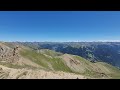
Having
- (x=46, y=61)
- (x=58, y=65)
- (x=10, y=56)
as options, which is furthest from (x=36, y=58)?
(x=10, y=56)

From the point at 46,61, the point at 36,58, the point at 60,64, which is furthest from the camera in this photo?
the point at 60,64

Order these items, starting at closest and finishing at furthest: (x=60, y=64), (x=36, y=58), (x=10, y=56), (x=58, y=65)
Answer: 1. (x=10, y=56)
2. (x=36, y=58)
3. (x=58, y=65)
4. (x=60, y=64)

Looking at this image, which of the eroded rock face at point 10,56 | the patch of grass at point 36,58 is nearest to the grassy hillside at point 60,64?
the patch of grass at point 36,58

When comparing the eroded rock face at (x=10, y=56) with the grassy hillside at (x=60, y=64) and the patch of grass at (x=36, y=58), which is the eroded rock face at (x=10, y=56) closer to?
the patch of grass at (x=36, y=58)

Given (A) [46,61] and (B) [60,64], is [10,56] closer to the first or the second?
(A) [46,61]

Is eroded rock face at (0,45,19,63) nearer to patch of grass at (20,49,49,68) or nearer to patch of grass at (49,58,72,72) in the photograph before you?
patch of grass at (20,49,49,68)

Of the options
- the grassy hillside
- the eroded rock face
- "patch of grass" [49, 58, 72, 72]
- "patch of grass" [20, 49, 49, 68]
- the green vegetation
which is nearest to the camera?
the eroded rock face

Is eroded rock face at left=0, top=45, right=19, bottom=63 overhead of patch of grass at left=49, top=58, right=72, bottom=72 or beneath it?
overhead

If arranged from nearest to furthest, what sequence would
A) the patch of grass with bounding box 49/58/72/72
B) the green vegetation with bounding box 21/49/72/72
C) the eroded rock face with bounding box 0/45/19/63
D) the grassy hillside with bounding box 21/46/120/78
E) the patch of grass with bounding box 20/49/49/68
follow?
the eroded rock face with bounding box 0/45/19/63 < the patch of grass with bounding box 20/49/49/68 < the green vegetation with bounding box 21/49/72/72 < the grassy hillside with bounding box 21/46/120/78 < the patch of grass with bounding box 49/58/72/72

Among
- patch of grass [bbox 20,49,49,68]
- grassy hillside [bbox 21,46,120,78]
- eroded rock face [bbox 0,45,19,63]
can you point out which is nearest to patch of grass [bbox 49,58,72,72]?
grassy hillside [bbox 21,46,120,78]
